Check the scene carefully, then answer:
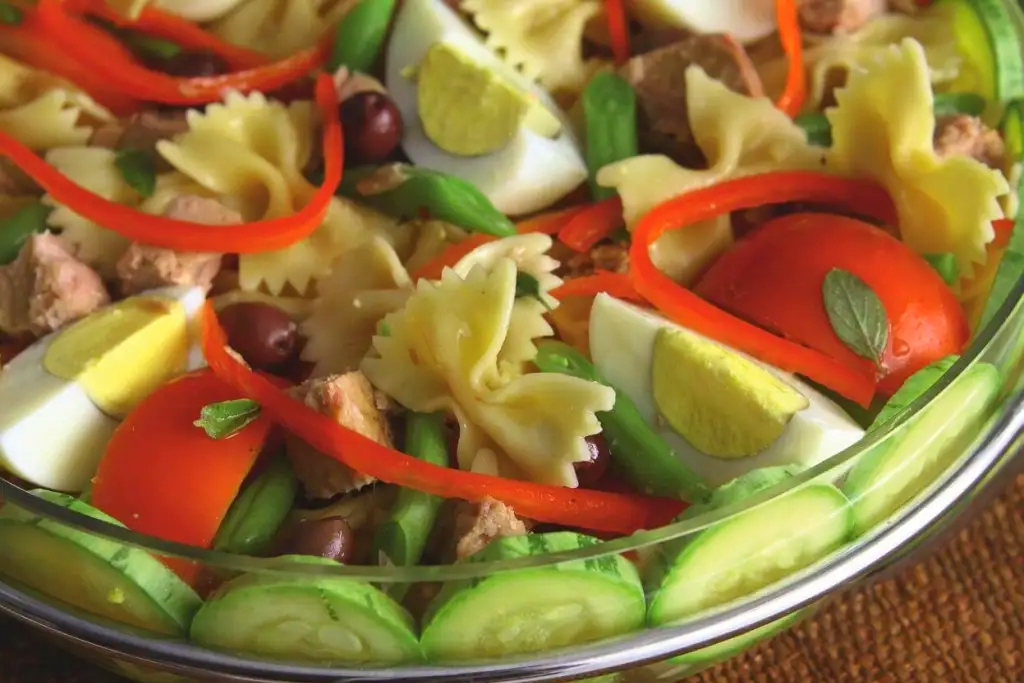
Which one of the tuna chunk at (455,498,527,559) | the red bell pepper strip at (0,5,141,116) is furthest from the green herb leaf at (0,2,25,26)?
the tuna chunk at (455,498,527,559)

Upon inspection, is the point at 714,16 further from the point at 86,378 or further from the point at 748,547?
the point at 86,378

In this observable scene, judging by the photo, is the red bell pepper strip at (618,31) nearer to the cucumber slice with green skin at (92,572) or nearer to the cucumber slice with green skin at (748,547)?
the cucumber slice with green skin at (748,547)

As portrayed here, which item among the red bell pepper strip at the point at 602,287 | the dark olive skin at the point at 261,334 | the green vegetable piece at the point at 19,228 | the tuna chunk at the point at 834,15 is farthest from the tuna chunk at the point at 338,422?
the tuna chunk at the point at 834,15

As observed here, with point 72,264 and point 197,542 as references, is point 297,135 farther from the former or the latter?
point 197,542

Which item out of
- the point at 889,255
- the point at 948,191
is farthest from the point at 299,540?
the point at 948,191

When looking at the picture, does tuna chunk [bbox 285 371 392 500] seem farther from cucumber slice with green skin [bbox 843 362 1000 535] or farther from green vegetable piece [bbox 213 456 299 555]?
cucumber slice with green skin [bbox 843 362 1000 535]

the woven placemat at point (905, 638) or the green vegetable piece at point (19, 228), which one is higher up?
the green vegetable piece at point (19, 228)

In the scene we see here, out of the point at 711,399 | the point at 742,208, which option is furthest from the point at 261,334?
the point at 742,208
